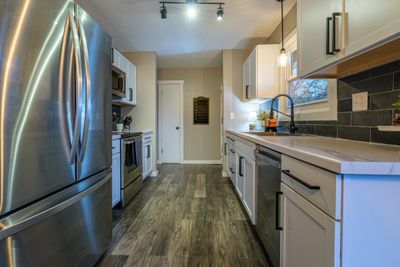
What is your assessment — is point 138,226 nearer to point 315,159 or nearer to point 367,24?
point 315,159

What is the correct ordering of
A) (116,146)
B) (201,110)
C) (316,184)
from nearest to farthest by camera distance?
(316,184) < (116,146) < (201,110)

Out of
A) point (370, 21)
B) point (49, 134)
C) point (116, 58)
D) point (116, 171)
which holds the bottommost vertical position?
point (116, 171)

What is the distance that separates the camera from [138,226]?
7.61 ft

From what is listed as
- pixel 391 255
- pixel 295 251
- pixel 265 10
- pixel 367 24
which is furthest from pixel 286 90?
pixel 391 255

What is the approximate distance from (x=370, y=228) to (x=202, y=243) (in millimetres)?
1484

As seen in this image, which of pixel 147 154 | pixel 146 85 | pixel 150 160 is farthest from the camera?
pixel 146 85

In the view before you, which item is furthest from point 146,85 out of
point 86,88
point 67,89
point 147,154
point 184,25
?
point 67,89

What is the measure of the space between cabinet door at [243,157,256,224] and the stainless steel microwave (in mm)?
2028

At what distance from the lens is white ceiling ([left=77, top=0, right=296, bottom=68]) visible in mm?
2789

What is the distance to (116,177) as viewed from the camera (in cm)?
269

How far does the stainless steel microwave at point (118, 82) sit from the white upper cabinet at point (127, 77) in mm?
191

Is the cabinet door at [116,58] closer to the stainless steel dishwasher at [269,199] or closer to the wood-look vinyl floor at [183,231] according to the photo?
the wood-look vinyl floor at [183,231]

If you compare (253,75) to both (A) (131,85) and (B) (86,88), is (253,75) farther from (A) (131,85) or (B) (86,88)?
(B) (86,88)

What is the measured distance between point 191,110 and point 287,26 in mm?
3338
